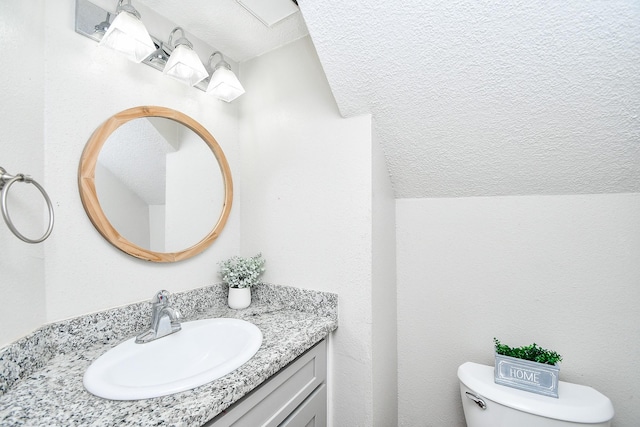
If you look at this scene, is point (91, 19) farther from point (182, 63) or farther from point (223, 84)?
point (223, 84)

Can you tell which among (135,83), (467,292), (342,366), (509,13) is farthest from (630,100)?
(135,83)

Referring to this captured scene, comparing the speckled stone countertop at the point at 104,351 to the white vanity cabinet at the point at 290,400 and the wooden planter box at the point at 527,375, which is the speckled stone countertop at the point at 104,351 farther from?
the wooden planter box at the point at 527,375

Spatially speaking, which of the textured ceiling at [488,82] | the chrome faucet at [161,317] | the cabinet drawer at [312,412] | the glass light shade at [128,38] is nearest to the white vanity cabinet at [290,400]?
the cabinet drawer at [312,412]

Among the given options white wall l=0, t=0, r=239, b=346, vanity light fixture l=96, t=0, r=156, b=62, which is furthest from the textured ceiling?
white wall l=0, t=0, r=239, b=346

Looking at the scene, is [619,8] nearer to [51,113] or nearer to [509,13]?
[509,13]

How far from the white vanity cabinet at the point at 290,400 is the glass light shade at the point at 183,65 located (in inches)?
44.2

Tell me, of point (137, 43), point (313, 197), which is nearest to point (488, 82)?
point (313, 197)

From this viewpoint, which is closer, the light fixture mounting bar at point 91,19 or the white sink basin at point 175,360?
the white sink basin at point 175,360

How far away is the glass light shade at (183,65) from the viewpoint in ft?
3.29

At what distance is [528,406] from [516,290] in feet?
1.34

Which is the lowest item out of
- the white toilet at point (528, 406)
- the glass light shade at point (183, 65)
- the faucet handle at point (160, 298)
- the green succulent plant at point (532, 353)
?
the white toilet at point (528, 406)

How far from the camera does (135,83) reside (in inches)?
39.0

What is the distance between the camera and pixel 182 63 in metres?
1.01

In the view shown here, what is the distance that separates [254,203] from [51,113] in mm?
761
